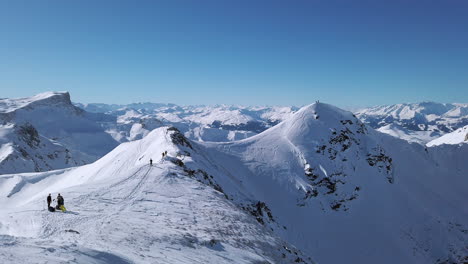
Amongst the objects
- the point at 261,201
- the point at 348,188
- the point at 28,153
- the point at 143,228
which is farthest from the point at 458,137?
the point at 28,153

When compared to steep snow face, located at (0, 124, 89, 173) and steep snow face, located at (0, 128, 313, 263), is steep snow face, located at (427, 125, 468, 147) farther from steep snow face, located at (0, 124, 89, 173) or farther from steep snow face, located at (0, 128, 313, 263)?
steep snow face, located at (0, 124, 89, 173)

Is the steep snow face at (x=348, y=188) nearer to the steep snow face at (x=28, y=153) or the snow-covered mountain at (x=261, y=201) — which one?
the snow-covered mountain at (x=261, y=201)

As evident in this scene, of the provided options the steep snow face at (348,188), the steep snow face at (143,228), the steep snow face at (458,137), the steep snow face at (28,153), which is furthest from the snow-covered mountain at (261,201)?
the steep snow face at (28,153)

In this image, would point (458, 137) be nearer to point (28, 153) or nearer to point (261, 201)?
point (261, 201)

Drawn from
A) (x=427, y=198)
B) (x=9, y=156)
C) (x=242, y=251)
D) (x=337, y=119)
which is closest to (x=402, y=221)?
(x=427, y=198)

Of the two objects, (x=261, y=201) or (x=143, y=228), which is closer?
(x=143, y=228)

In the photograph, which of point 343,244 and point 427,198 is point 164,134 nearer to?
point 343,244
